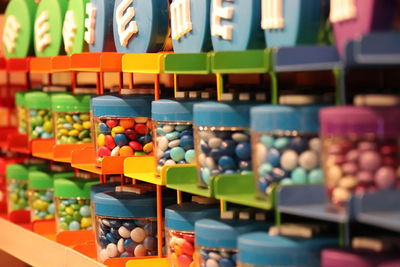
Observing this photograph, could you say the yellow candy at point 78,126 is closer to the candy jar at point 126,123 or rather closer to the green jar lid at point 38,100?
the green jar lid at point 38,100

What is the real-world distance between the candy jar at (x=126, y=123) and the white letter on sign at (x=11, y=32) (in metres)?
1.34

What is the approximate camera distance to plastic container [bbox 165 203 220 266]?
2.80 metres

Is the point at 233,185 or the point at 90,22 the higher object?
the point at 90,22

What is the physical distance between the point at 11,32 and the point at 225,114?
7.51 ft

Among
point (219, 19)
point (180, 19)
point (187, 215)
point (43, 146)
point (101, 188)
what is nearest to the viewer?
point (219, 19)

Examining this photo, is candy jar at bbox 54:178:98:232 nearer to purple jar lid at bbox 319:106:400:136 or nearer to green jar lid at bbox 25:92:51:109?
green jar lid at bbox 25:92:51:109

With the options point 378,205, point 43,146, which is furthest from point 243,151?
point 43,146

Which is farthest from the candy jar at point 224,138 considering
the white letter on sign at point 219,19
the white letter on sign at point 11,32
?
the white letter on sign at point 11,32

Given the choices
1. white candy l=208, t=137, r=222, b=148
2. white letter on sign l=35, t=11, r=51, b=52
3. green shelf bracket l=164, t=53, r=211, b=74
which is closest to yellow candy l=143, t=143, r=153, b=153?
green shelf bracket l=164, t=53, r=211, b=74

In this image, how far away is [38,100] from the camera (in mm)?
4113

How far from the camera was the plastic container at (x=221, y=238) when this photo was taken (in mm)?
2490

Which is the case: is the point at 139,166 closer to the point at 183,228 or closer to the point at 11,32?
the point at 183,228

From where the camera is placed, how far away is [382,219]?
1.88 metres

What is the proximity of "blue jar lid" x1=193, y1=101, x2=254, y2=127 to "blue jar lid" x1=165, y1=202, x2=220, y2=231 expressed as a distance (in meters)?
0.34
